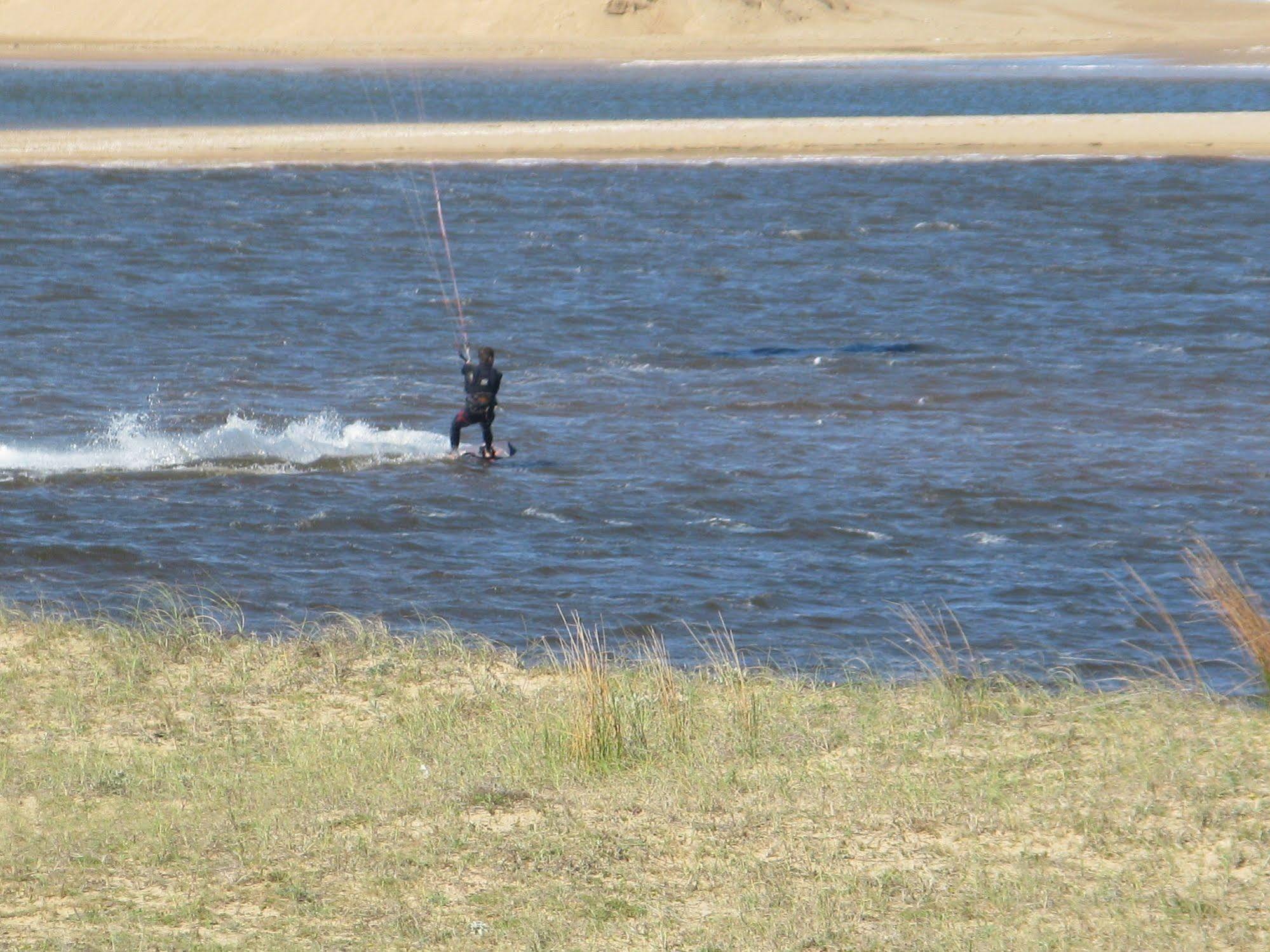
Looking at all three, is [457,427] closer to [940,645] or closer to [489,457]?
[489,457]

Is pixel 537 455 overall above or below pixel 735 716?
below

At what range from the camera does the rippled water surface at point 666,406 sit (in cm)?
1487

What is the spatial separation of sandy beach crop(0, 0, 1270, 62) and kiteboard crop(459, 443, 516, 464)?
223 ft

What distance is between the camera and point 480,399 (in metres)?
18.0

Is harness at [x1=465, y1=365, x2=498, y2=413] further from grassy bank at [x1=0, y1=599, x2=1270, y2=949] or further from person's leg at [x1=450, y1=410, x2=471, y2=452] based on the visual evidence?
grassy bank at [x1=0, y1=599, x2=1270, y2=949]

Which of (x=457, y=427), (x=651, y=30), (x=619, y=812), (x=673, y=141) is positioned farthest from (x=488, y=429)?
(x=651, y=30)

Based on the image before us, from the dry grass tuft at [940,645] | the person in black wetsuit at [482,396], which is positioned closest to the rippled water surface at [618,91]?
the person in black wetsuit at [482,396]

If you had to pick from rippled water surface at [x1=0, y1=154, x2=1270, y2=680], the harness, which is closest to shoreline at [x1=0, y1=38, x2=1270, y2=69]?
rippled water surface at [x1=0, y1=154, x2=1270, y2=680]

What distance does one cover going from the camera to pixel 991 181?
40375 millimetres

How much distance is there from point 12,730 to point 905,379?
14.8 m

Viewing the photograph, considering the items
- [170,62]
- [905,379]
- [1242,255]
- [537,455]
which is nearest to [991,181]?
[1242,255]

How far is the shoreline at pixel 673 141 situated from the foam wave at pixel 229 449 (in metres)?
25.4

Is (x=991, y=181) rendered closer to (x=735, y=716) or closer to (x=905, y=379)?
(x=905, y=379)

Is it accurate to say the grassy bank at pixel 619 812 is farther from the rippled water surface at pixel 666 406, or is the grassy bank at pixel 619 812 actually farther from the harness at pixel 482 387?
the harness at pixel 482 387
